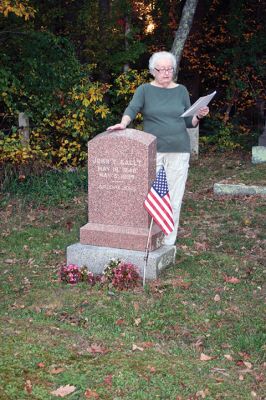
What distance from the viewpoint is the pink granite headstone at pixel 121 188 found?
647 cm

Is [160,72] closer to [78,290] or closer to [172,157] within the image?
[172,157]

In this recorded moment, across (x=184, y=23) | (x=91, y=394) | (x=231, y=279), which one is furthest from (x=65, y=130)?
(x=91, y=394)

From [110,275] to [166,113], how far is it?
1744 millimetres

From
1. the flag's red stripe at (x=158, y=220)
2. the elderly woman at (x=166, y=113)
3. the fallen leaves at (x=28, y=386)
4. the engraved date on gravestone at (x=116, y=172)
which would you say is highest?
the elderly woman at (x=166, y=113)

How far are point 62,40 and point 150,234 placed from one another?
6486 millimetres

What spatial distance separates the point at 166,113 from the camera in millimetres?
6637

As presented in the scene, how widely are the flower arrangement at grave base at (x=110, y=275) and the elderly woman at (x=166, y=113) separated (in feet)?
3.73

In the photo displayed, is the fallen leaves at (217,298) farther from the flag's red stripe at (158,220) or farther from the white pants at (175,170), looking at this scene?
the white pants at (175,170)

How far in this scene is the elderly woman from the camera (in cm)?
656

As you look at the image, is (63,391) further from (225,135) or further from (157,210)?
(225,135)

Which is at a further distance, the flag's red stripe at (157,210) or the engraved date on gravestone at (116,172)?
the engraved date on gravestone at (116,172)

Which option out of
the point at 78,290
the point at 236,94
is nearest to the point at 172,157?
the point at 78,290

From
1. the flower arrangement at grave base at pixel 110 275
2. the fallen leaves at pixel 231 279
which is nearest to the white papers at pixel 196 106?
the flower arrangement at grave base at pixel 110 275

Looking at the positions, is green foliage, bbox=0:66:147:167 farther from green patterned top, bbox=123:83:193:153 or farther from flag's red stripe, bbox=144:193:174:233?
flag's red stripe, bbox=144:193:174:233
